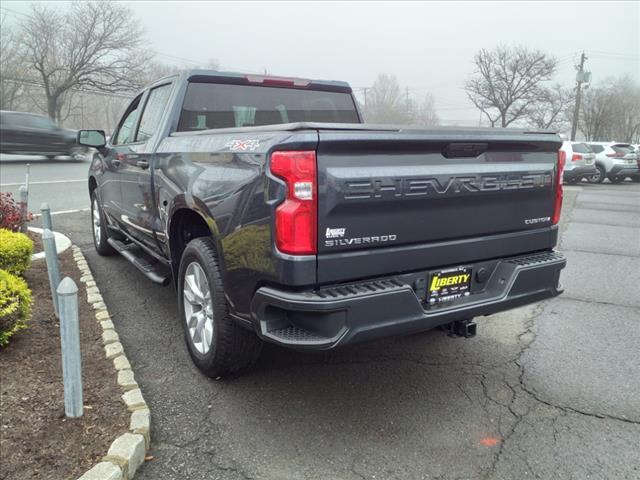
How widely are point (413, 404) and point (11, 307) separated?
271 cm

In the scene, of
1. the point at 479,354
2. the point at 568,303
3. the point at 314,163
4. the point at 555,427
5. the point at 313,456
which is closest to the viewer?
the point at 314,163

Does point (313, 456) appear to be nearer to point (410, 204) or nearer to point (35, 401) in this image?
point (410, 204)

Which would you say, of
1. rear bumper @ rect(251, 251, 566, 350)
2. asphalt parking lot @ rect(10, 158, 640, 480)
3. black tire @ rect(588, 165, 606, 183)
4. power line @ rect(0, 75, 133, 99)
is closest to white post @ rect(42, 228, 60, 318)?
asphalt parking lot @ rect(10, 158, 640, 480)

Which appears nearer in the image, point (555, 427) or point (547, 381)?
point (555, 427)

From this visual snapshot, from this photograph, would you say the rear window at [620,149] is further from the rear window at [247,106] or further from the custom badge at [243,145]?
the custom badge at [243,145]

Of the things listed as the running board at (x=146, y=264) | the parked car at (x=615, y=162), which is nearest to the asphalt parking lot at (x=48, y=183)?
the running board at (x=146, y=264)

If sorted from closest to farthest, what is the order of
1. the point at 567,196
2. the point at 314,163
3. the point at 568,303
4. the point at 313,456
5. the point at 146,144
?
the point at 314,163, the point at 313,456, the point at 146,144, the point at 568,303, the point at 567,196

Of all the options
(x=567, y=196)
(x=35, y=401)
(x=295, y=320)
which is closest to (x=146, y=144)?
(x=35, y=401)

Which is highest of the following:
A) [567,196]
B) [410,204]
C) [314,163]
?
[314,163]

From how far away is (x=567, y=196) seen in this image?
16.0 meters

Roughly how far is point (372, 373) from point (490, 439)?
0.97 metres

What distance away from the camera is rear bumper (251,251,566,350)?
97.6 inches

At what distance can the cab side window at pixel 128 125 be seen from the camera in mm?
5211

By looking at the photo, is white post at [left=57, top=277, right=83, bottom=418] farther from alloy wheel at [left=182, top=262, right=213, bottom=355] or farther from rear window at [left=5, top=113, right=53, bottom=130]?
rear window at [left=5, top=113, right=53, bottom=130]
